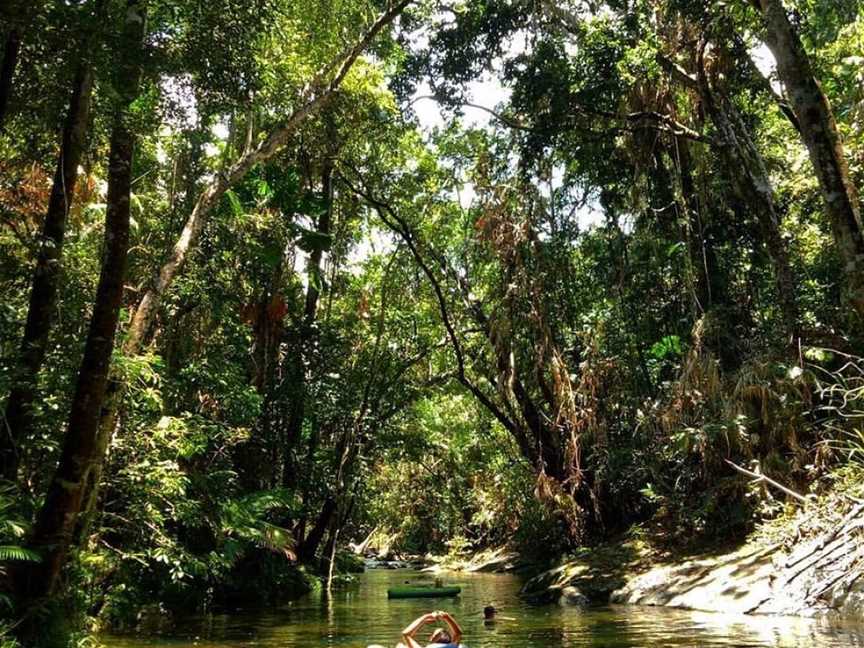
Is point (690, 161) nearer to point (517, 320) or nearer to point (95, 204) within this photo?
point (517, 320)

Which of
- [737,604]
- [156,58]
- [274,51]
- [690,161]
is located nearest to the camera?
[156,58]

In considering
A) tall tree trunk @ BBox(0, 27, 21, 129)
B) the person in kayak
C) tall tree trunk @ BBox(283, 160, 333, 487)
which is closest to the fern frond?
the person in kayak

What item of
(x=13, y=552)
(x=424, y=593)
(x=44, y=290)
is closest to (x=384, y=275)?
(x=424, y=593)

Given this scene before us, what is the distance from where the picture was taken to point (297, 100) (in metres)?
13.7

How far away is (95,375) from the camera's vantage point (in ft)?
25.6

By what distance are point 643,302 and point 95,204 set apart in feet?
41.7

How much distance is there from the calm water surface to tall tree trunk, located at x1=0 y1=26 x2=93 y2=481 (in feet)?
10.6

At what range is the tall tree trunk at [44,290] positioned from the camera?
8.12 meters

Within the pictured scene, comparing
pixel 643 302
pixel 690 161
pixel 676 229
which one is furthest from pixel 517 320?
pixel 690 161

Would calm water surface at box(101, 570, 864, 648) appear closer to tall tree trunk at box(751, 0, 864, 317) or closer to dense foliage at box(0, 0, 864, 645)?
dense foliage at box(0, 0, 864, 645)

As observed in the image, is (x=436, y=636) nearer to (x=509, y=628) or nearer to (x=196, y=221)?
(x=509, y=628)

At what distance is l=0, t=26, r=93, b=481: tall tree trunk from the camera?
26.7ft

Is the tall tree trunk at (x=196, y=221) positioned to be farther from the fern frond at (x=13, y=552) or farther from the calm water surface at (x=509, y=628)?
the calm water surface at (x=509, y=628)

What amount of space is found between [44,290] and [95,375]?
1.59 m
